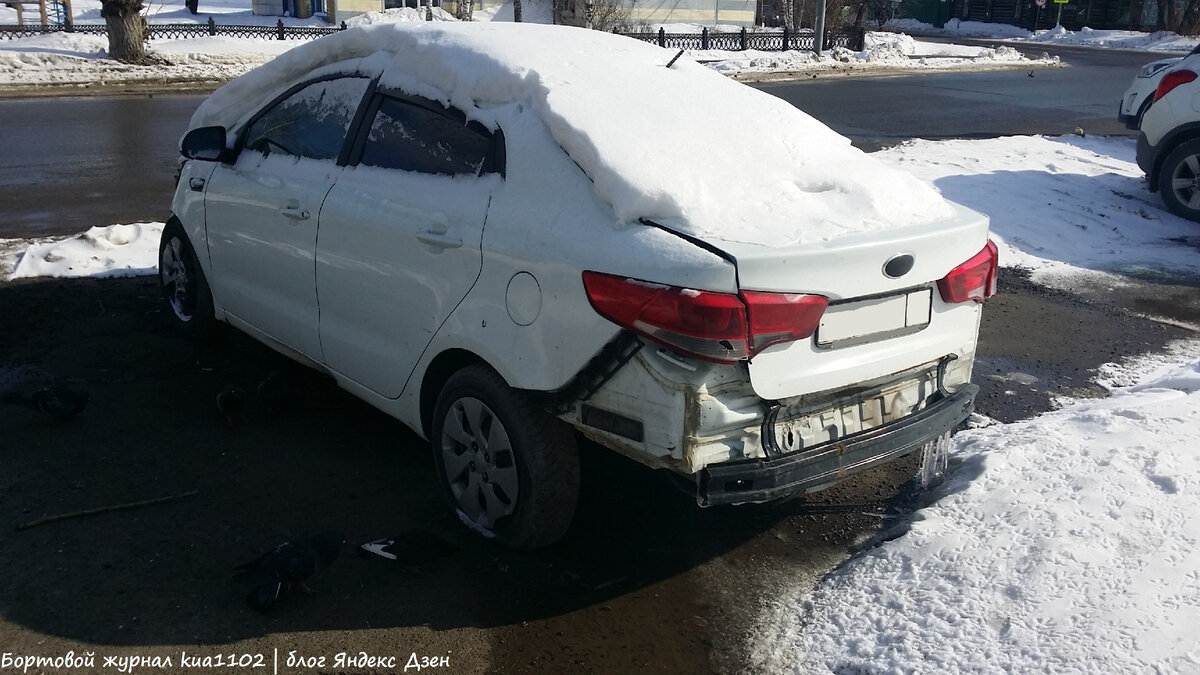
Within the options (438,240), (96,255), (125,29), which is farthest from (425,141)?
(125,29)

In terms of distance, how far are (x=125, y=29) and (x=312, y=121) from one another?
754 inches

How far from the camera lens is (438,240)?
12.2 feet

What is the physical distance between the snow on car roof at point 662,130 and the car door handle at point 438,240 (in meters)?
0.48

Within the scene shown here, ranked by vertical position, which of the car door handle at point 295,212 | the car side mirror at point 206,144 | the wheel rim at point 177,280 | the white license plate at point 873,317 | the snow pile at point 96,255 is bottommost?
the snow pile at point 96,255

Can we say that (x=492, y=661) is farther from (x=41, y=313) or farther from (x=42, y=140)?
(x=42, y=140)

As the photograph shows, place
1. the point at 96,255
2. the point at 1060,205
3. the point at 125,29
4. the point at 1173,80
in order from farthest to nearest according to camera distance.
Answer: the point at 125,29, the point at 1173,80, the point at 1060,205, the point at 96,255

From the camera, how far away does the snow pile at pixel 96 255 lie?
6.95m

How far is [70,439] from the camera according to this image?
458 centimetres

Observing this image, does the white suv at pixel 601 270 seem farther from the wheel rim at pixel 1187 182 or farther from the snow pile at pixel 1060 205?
the wheel rim at pixel 1187 182

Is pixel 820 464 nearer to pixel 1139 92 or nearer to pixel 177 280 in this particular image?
pixel 177 280

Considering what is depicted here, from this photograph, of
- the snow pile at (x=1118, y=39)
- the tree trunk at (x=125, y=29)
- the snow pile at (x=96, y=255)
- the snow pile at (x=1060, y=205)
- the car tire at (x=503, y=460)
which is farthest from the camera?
the snow pile at (x=1118, y=39)

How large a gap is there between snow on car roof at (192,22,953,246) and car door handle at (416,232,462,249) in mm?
476

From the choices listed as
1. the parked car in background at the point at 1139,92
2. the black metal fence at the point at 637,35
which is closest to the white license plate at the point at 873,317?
the parked car in background at the point at 1139,92

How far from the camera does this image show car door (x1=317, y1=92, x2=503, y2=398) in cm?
370
